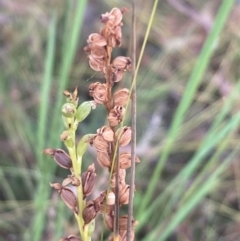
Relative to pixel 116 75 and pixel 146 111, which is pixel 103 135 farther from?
pixel 146 111

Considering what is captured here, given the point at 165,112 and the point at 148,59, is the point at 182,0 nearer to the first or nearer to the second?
the point at 148,59

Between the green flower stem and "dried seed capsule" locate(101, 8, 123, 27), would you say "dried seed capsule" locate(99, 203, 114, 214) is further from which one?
"dried seed capsule" locate(101, 8, 123, 27)

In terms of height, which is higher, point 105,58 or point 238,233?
point 105,58

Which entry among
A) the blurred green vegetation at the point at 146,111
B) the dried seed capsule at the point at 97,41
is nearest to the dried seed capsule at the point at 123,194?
the dried seed capsule at the point at 97,41

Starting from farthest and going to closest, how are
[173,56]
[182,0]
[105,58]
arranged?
[182,0]
[173,56]
[105,58]

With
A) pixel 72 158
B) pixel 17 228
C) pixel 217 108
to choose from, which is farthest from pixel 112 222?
pixel 217 108

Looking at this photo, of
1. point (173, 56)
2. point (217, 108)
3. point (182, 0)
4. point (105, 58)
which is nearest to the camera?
point (105, 58)
